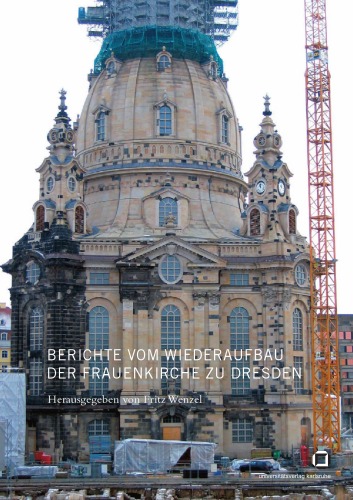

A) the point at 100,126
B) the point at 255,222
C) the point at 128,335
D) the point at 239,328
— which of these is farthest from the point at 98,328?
the point at 100,126

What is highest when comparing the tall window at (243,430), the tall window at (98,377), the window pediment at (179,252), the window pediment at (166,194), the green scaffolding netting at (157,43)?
the green scaffolding netting at (157,43)

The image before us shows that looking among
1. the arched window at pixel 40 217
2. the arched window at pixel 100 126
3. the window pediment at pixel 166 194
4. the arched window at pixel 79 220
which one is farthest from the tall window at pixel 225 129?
the arched window at pixel 40 217

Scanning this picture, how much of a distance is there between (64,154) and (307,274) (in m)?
24.8

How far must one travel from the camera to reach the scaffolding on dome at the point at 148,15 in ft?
331

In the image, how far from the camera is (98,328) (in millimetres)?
88000

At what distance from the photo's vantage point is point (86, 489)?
63875mm

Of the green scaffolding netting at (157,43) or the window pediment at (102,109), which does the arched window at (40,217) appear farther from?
the green scaffolding netting at (157,43)

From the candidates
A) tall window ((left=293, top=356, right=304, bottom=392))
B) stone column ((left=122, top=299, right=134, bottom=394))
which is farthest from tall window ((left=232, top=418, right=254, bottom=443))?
stone column ((left=122, top=299, right=134, bottom=394))

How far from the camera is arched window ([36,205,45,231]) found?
90750 millimetres

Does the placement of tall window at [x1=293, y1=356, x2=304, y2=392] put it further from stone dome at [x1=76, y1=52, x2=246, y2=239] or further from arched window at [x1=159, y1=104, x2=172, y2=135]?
arched window at [x1=159, y1=104, x2=172, y2=135]

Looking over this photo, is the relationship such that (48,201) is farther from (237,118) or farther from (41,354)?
(237,118)

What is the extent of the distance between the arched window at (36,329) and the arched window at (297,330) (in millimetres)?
22368

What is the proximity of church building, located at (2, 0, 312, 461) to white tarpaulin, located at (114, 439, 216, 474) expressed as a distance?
32.4ft

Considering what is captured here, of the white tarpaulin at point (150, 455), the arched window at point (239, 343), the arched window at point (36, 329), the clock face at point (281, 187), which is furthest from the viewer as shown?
the clock face at point (281, 187)
